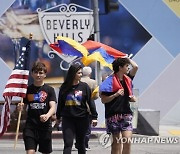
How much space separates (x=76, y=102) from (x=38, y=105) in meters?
0.82

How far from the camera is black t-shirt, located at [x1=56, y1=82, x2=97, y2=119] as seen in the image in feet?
26.8

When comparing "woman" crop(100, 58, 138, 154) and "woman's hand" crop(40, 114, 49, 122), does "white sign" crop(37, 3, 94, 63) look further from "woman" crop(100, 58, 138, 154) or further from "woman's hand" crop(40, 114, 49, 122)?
"woman's hand" crop(40, 114, 49, 122)

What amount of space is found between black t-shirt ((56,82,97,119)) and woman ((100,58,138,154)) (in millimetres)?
294

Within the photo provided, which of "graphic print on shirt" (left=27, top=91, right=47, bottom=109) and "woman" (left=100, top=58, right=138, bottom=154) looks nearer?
"graphic print on shirt" (left=27, top=91, right=47, bottom=109)

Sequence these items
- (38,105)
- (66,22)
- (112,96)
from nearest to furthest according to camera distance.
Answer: (38,105), (112,96), (66,22)

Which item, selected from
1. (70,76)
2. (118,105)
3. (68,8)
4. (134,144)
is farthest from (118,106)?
(68,8)

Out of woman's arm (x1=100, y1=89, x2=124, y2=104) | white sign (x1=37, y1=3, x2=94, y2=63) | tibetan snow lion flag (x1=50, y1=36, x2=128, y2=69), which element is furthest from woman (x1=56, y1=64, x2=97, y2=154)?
white sign (x1=37, y1=3, x2=94, y2=63)

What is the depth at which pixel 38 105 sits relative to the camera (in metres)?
7.52

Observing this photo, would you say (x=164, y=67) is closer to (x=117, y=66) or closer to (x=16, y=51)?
(x=16, y=51)

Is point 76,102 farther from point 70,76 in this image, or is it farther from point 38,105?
point 38,105

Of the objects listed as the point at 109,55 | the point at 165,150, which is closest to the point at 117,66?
the point at 109,55

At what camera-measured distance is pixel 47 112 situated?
7.50m

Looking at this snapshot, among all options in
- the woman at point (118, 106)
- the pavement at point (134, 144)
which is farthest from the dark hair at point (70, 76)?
the pavement at point (134, 144)

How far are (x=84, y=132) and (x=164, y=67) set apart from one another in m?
9.86
